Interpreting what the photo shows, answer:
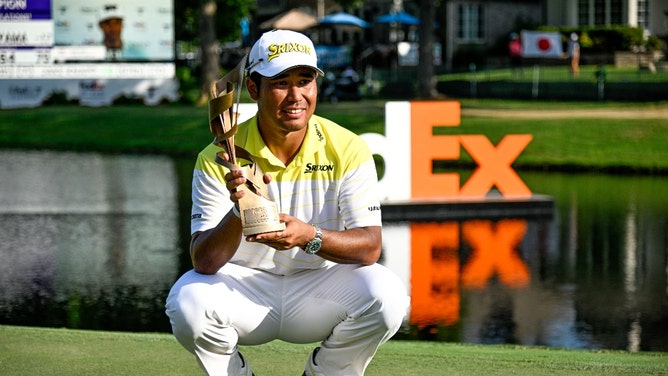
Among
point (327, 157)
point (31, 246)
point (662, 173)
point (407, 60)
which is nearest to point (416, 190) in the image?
point (31, 246)

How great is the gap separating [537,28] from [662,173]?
26.9 metres

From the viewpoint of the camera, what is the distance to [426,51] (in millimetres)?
36031

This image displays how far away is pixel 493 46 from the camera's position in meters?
52.2

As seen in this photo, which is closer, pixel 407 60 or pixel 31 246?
pixel 31 246

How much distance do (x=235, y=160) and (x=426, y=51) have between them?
3145 cm

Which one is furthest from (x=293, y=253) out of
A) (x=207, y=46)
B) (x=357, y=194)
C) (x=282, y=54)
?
(x=207, y=46)

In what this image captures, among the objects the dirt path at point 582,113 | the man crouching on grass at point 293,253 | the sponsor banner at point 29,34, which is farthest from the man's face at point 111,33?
the man crouching on grass at point 293,253

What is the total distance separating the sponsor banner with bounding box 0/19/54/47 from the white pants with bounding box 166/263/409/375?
3125 cm

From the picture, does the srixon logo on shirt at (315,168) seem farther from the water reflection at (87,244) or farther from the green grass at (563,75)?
the green grass at (563,75)

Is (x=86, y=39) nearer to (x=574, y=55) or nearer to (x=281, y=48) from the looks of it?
(x=574, y=55)

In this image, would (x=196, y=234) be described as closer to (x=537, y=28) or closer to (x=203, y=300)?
(x=203, y=300)

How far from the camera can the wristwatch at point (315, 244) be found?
5.00 m

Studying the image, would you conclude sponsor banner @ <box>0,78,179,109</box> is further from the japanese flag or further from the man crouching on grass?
the man crouching on grass

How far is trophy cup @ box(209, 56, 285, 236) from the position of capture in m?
4.73
